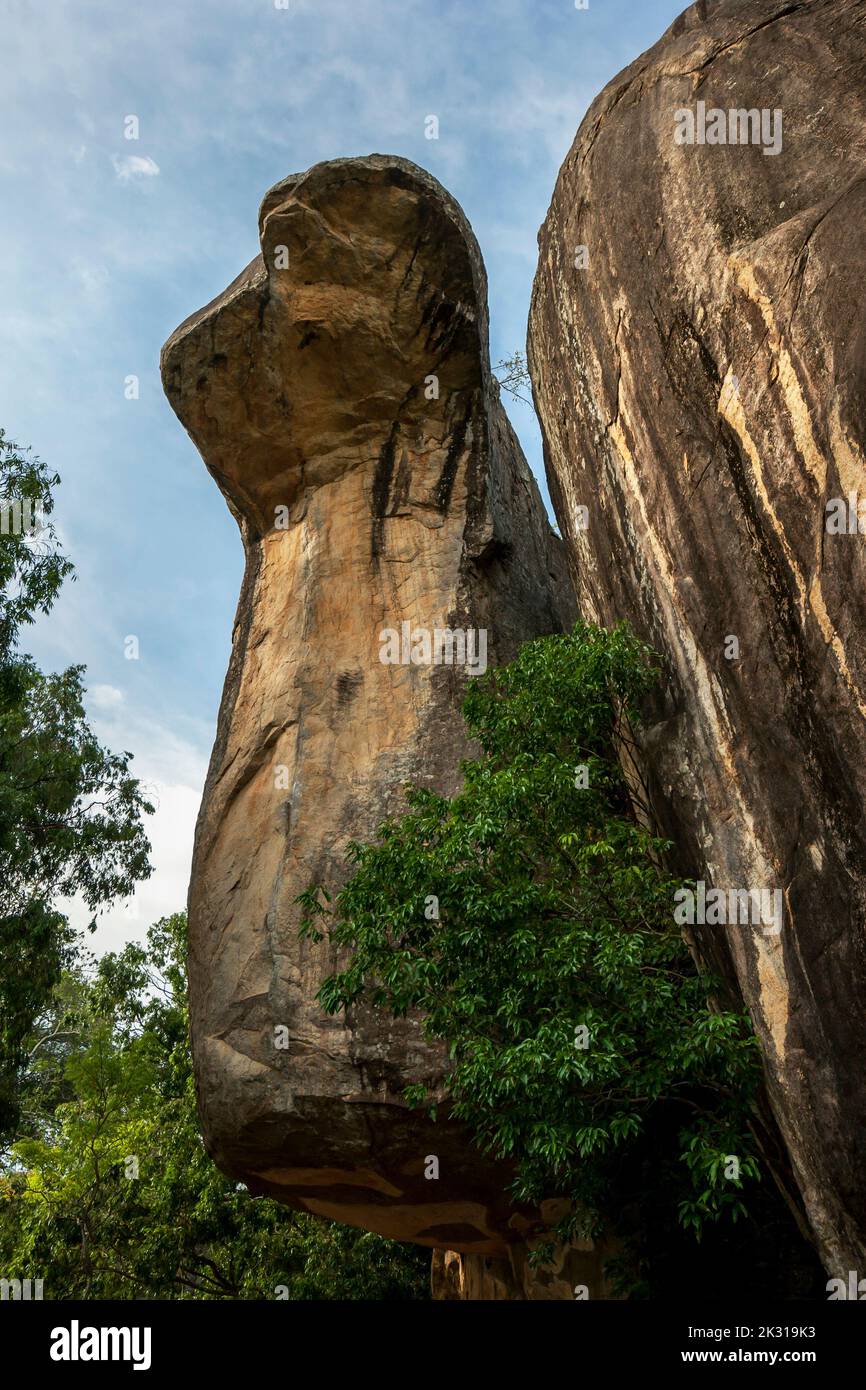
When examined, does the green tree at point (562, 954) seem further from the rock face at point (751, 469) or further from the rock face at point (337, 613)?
the rock face at point (337, 613)

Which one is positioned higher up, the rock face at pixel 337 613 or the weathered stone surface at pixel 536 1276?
the rock face at pixel 337 613

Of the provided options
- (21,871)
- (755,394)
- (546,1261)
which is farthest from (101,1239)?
(755,394)

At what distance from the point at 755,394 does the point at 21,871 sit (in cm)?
1398

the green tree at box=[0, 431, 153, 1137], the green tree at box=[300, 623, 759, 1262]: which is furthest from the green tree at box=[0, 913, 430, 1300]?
the green tree at box=[300, 623, 759, 1262]

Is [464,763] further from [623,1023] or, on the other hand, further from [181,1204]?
[181,1204]

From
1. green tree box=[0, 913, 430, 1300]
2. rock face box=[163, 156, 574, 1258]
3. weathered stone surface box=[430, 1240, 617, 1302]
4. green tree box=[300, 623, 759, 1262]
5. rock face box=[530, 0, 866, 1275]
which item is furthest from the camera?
green tree box=[0, 913, 430, 1300]

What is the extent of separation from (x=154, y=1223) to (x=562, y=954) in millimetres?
12333

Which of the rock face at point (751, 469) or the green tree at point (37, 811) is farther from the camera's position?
the green tree at point (37, 811)

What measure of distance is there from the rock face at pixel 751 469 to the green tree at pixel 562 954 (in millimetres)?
471

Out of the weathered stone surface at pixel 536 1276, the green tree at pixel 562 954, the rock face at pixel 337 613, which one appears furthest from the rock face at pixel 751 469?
the weathered stone surface at pixel 536 1276

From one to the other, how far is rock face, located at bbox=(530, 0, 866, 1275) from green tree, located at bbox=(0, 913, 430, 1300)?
37.1 feet

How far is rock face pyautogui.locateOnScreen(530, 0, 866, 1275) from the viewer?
22.4ft

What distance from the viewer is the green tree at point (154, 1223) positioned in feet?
55.1

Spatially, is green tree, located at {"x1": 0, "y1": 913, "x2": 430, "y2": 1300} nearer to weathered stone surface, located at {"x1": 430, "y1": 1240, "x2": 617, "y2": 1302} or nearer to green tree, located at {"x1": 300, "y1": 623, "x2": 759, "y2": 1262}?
weathered stone surface, located at {"x1": 430, "y1": 1240, "x2": 617, "y2": 1302}
